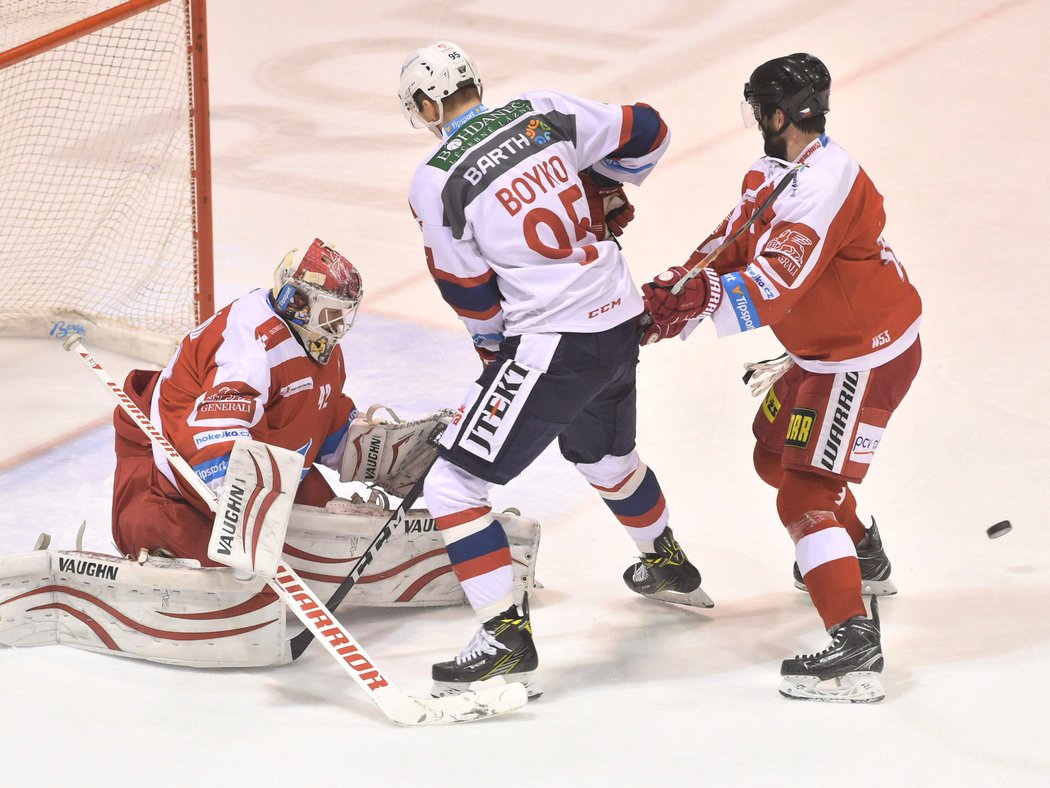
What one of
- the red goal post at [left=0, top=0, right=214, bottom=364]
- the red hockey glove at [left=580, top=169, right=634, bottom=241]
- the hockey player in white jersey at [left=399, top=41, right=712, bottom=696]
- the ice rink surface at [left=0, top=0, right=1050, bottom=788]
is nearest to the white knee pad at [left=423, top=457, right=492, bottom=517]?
the hockey player in white jersey at [left=399, top=41, right=712, bottom=696]

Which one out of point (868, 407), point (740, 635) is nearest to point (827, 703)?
point (740, 635)

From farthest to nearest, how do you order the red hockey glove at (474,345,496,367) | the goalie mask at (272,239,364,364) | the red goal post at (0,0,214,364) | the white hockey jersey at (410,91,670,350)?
the red goal post at (0,0,214,364) → the goalie mask at (272,239,364,364) → the red hockey glove at (474,345,496,367) → the white hockey jersey at (410,91,670,350)

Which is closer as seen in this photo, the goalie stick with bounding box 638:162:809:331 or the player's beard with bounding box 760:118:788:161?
the goalie stick with bounding box 638:162:809:331

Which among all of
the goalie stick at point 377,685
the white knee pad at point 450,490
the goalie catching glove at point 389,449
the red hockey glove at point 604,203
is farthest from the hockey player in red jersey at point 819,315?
the goalie catching glove at point 389,449

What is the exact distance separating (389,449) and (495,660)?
75cm

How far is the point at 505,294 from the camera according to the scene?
9.21 ft

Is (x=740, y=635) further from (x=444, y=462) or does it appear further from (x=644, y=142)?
(x=644, y=142)

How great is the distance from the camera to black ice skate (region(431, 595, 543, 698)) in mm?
2832

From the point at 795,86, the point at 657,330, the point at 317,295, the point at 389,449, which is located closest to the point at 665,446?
the point at 389,449

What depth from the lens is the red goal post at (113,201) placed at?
14.4 feet

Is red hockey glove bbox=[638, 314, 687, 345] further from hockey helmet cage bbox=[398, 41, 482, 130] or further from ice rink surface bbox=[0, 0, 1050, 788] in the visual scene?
ice rink surface bbox=[0, 0, 1050, 788]

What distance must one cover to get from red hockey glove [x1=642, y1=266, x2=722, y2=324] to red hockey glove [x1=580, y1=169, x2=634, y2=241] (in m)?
0.35

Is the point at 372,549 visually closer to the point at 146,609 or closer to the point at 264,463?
the point at 264,463

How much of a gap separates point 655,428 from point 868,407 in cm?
127
